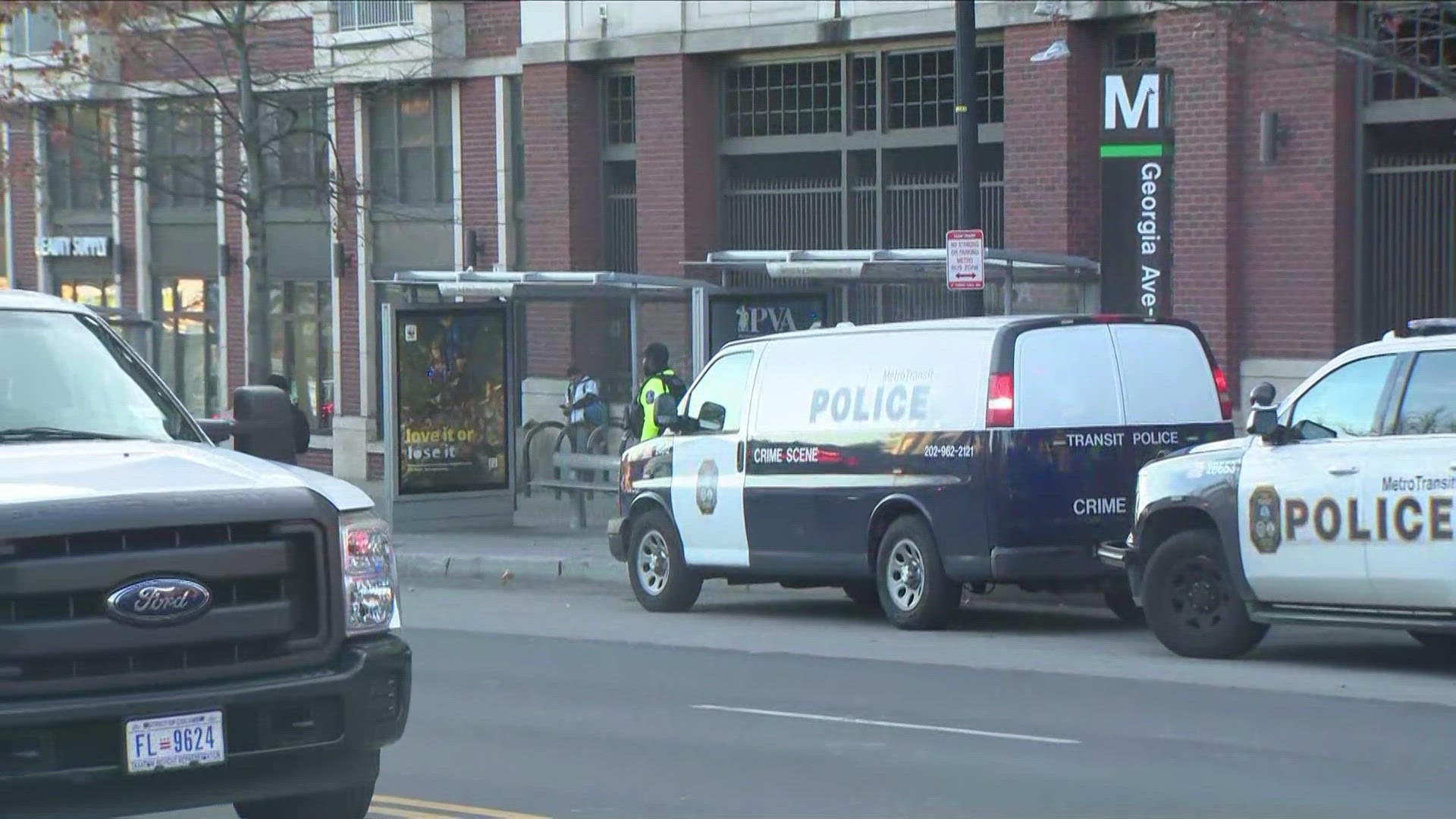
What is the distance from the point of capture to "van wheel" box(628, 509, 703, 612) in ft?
54.2

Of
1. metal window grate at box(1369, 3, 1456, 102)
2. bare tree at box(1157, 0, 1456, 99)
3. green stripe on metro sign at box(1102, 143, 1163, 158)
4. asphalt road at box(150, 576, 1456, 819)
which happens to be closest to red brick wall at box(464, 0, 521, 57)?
bare tree at box(1157, 0, 1456, 99)

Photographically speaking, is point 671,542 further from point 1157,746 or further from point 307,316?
point 307,316

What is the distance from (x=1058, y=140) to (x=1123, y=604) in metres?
8.18

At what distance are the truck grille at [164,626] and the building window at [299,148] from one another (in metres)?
23.2

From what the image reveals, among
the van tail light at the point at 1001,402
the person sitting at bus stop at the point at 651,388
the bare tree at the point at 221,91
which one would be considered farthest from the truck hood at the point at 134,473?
the bare tree at the point at 221,91

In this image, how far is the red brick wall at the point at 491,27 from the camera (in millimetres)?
28266

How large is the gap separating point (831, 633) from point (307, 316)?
17.9 m

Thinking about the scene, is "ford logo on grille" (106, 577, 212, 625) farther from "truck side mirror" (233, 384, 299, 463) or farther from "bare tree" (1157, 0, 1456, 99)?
"bare tree" (1157, 0, 1456, 99)

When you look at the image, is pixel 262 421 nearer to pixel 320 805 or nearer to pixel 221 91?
pixel 320 805

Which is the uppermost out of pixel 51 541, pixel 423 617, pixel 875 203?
pixel 875 203

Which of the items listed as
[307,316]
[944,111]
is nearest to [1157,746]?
[944,111]

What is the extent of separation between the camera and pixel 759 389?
15.9 metres

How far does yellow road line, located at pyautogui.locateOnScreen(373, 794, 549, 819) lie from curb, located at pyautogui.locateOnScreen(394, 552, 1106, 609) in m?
10.2

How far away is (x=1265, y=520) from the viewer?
12531mm
